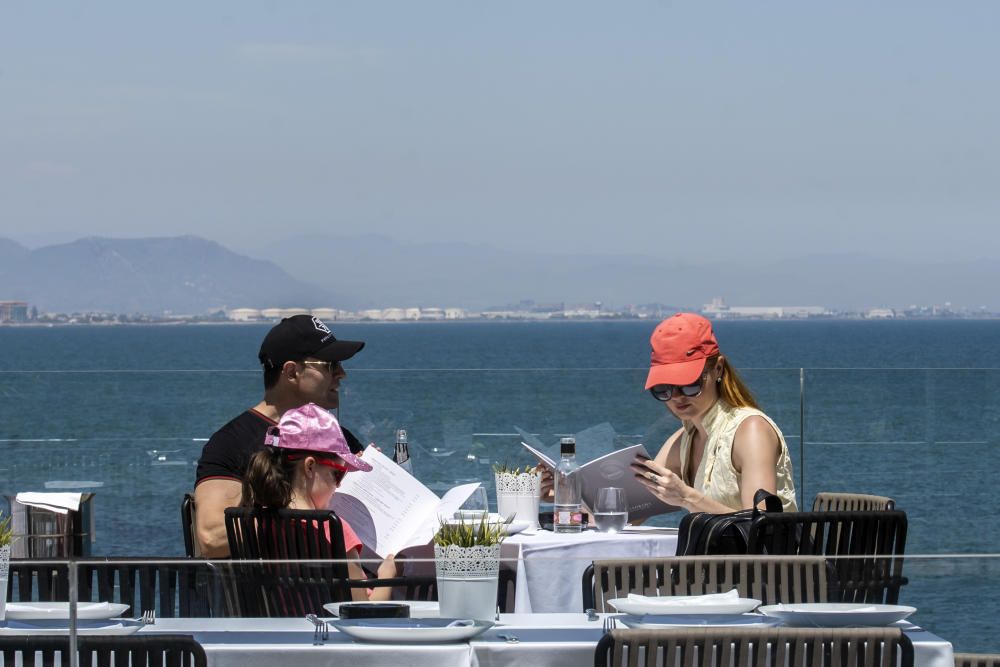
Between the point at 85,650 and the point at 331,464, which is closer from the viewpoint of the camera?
the point at 85,650

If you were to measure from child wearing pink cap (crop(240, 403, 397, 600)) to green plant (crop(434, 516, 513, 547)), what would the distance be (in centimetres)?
102

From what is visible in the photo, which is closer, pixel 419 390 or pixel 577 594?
pixel 577 594

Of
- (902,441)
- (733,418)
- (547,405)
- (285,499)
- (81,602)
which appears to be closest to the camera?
(81,602)

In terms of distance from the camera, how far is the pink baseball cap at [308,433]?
12.0ft

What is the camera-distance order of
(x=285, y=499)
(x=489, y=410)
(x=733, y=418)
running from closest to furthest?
(x=285, y=499) → (x=733, y=418) → (x=489, y=410)

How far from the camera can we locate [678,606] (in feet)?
8.23

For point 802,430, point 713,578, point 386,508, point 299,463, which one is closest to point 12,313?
point 802,430

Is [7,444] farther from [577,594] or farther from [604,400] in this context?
[577,594]

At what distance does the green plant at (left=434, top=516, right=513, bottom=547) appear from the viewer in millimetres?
2582

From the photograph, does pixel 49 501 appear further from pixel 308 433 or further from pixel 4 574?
pixel 4 574

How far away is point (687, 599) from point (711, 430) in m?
2.02

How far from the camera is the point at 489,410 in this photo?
7.30m

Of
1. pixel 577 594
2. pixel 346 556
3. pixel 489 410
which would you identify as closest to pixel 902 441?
pixel 489 410

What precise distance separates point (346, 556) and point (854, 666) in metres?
1.61
